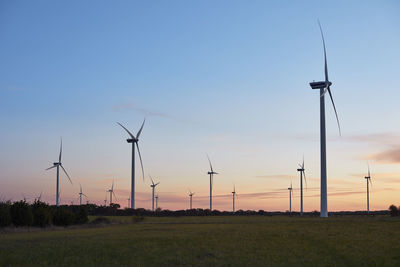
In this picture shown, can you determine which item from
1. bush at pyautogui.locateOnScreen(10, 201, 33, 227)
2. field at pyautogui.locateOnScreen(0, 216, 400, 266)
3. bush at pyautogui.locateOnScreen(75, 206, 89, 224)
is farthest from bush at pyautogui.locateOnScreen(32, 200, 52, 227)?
field at pyautogui.locateOnScreen(0, 216, 400, 266)

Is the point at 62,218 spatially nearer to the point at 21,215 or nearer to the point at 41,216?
the point at 41,216

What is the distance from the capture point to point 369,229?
59.8 metres

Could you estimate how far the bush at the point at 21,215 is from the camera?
7200 cm

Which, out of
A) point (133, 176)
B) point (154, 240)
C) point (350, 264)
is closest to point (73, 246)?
point (154, 240)

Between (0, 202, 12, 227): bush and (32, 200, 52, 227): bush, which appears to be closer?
(0, 202, 12, 227): bush

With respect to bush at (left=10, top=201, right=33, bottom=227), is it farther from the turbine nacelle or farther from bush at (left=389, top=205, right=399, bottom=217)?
bush at (left=389, top=205, right=399, bottom=217)

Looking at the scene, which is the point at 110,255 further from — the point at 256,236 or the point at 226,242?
the point at 256,236

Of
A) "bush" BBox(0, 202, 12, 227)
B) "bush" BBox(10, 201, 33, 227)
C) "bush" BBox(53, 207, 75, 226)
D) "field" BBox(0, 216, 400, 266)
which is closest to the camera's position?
"field" BBox(0, 216, 400, 266)

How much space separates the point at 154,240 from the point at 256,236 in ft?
37.6

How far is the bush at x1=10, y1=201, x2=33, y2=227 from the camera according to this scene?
236 feet

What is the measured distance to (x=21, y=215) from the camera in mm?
72375

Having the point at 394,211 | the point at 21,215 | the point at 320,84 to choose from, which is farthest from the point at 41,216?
the point at 394,211

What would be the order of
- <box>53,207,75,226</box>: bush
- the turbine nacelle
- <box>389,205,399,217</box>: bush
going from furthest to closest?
<box>389,205,399,217</box>: bush, the turbine nacelle, <box>53,207,75,226</box>: bush

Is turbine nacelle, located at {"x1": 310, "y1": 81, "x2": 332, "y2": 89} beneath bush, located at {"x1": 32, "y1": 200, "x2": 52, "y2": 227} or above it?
above
